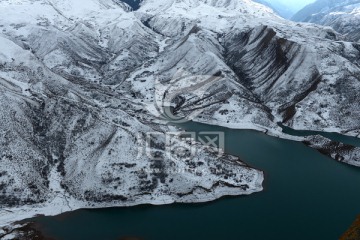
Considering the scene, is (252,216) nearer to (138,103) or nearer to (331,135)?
(331,135)

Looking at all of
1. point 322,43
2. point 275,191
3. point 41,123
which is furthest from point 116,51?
point 275,191

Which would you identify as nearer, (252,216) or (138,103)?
(252,216)

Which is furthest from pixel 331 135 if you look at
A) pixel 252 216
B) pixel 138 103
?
pixel 138 103

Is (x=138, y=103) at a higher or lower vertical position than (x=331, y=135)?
lower

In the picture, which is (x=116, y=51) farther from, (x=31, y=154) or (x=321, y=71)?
(x=31, y=154)

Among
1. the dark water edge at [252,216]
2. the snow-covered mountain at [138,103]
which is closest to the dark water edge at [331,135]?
the snow-covered mountain at [138,103]

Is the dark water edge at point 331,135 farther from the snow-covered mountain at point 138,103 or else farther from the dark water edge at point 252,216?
the dark water edge at point 252,216

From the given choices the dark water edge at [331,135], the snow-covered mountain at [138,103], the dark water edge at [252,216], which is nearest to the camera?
the dark water edge at [252,216]
